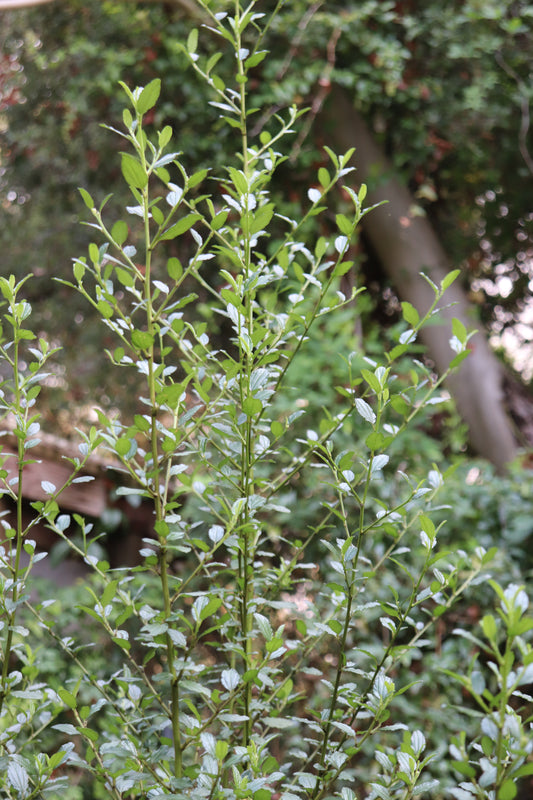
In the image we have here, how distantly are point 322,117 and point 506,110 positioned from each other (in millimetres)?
831

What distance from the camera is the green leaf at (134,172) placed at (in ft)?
2.31

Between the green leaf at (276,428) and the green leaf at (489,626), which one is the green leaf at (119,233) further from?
the green leaf at (489,626)

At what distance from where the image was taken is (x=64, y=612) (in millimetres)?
2727

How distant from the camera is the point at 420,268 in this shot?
3607mm

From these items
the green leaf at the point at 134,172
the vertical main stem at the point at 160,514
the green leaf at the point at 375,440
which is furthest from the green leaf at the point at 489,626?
the green leaf at the point at 134,172

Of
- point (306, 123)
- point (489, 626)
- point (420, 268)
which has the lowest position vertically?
point (420, 268)

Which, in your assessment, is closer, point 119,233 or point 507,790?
point 507,790

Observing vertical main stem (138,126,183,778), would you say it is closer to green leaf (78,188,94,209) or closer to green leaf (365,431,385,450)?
green leaf (78,188,94,209)

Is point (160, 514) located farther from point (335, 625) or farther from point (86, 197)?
point (86, 197)

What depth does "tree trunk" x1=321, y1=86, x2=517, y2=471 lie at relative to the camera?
3.41 meters

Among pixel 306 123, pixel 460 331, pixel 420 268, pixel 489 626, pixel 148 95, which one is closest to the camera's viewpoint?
pixel 489 626

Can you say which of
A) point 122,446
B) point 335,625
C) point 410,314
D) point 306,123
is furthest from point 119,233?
point 306,123

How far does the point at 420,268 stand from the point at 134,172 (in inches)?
120

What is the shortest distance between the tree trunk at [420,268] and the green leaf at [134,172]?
9.14 ft
